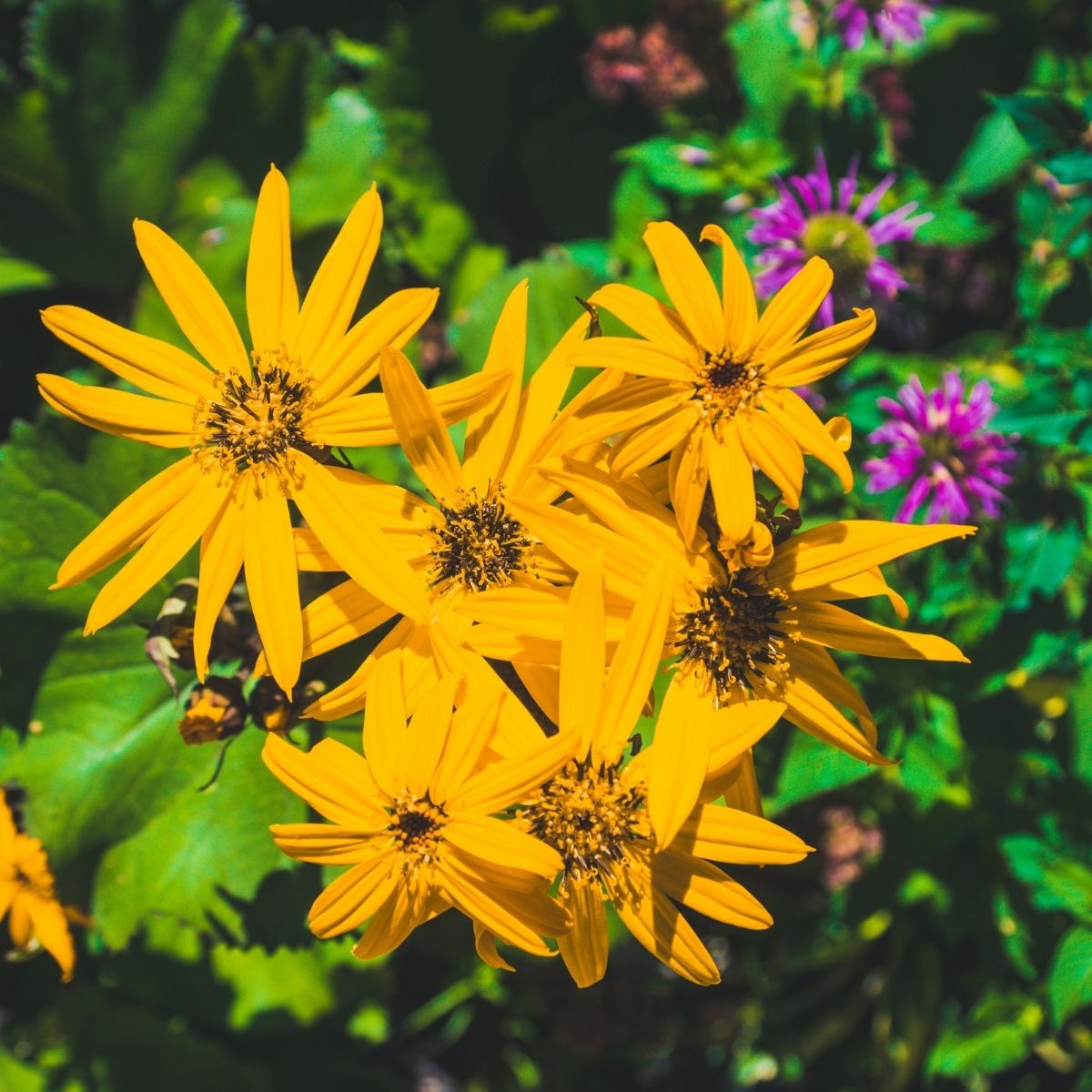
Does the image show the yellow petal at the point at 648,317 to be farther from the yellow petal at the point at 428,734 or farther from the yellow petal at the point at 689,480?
the yellow petal at the point at 428,734

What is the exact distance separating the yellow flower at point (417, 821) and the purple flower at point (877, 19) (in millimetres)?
2361

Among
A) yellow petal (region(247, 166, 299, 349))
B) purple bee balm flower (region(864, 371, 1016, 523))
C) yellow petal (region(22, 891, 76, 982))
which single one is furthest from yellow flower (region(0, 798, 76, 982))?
purple bee balm flower (region(864, 371, 1016, 523))

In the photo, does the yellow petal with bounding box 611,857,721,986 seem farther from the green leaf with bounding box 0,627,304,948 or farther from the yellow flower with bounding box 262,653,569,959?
the green leaf with bounding box 0,627,304,948

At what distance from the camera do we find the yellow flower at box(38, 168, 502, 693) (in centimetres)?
193

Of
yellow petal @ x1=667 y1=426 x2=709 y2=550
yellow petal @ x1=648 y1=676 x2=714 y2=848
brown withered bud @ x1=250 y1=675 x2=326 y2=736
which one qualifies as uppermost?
yellow petal @ x1=667 y1=426 x2=709 y2=550

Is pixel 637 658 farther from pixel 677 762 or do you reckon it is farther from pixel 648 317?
pixel 648 317

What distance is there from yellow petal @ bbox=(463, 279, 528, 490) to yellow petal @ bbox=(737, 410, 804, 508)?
1.47 ft

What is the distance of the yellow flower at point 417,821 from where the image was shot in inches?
70.6

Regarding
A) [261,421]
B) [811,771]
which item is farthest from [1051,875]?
[261,421]

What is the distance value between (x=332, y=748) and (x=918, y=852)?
2.19m

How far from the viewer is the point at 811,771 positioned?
2805 millimetres

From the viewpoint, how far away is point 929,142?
13.4 feet

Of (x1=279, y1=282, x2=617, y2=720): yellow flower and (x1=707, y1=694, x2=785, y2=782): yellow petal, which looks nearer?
(x1=707, y1=694, x2=785, y2=782): yellow petal

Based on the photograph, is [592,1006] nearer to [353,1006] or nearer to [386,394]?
[353,1006]
